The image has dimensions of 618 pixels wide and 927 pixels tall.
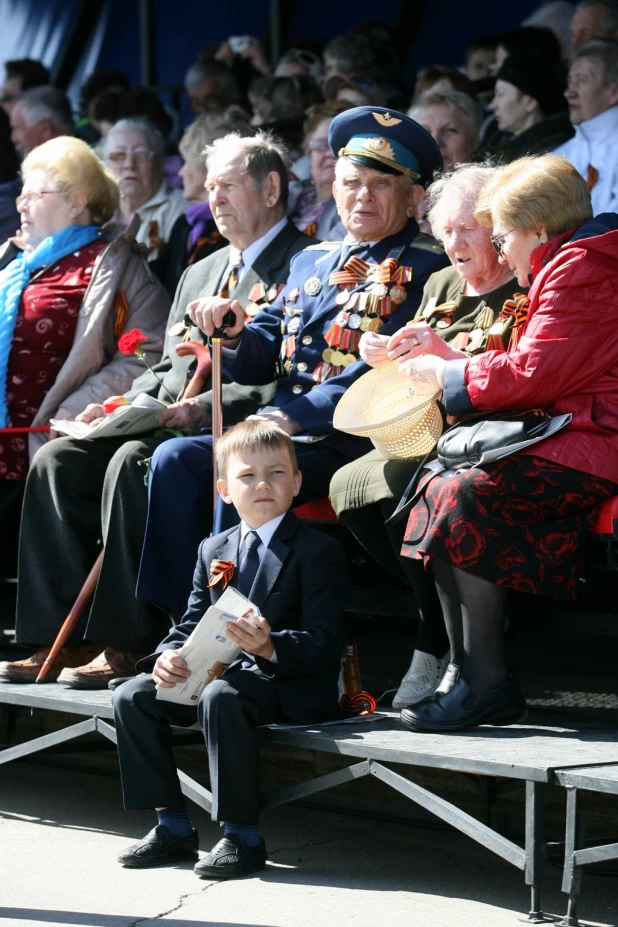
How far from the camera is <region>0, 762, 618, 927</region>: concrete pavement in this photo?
3.27 meters

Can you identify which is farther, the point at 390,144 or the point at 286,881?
the point at 390,144

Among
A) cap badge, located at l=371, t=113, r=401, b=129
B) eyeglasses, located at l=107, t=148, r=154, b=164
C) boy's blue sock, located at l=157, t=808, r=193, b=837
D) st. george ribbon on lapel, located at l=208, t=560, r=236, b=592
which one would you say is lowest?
boy's blue sock, located at l=157, t=808, r=193, b=837

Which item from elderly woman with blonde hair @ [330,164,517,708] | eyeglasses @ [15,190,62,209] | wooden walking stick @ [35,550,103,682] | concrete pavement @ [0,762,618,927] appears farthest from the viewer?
eyeglasses @ [15,190,62,209]

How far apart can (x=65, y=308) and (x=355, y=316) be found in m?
1.30

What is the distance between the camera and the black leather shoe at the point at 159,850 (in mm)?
3670

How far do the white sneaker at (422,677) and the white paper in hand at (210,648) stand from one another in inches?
21.5

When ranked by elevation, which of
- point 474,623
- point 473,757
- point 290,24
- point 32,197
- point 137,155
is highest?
point 290,24

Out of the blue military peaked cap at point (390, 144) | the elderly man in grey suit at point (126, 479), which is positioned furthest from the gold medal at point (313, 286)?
the blue military peaked cap at point (390, 144)

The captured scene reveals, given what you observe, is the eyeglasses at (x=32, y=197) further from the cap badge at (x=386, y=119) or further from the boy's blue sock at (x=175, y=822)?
the boy's blue sock at (x=175, y=822)

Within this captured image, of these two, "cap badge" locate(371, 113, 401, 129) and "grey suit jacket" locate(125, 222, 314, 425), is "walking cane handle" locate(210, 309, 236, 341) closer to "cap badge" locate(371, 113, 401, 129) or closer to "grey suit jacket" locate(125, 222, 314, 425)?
"grey suit jacket" locate(125, 222, 314, 425)

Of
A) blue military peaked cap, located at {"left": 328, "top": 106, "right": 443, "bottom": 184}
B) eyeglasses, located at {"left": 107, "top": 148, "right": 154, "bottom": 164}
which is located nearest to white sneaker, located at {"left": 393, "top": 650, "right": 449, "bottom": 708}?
blue military peaked cap, located at {"left": 328, "top": 106, "right": 443, "bottom": 184}

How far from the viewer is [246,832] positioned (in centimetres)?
355

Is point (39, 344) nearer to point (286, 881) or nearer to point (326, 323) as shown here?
point (326, 323)

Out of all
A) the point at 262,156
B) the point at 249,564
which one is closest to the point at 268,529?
the point at 249,564
